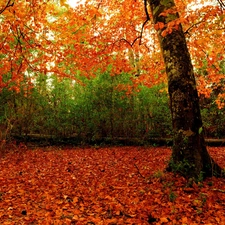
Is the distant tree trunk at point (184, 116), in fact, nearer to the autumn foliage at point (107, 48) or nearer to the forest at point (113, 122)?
the forest at point (113, 122)

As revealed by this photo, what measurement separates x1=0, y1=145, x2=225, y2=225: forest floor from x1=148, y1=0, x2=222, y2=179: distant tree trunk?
0.28 metres

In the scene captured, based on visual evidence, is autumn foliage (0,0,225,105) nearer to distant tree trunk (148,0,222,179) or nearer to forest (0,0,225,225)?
forest (0,0,225,225)

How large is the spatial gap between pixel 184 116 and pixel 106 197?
2193mm

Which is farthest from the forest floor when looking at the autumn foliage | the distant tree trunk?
the autumn foliage

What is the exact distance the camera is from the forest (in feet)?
12.1

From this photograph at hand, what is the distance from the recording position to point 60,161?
24.9 feet

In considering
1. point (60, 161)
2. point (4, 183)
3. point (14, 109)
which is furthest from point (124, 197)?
point (14, 109)

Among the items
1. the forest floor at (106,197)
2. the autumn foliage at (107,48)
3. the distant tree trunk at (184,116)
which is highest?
the autumn foliage at (107,48)

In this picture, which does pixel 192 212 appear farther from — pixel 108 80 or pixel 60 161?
pixel 108 80

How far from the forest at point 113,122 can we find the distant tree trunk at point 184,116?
2 centimetres

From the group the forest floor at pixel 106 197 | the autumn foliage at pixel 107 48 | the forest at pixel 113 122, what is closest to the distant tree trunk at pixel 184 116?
the forest at pixel 113 122

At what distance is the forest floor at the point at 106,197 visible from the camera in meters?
3.23

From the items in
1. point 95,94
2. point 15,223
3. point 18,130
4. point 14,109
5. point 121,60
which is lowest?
point 15,223

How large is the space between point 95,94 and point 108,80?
878 millimetres
